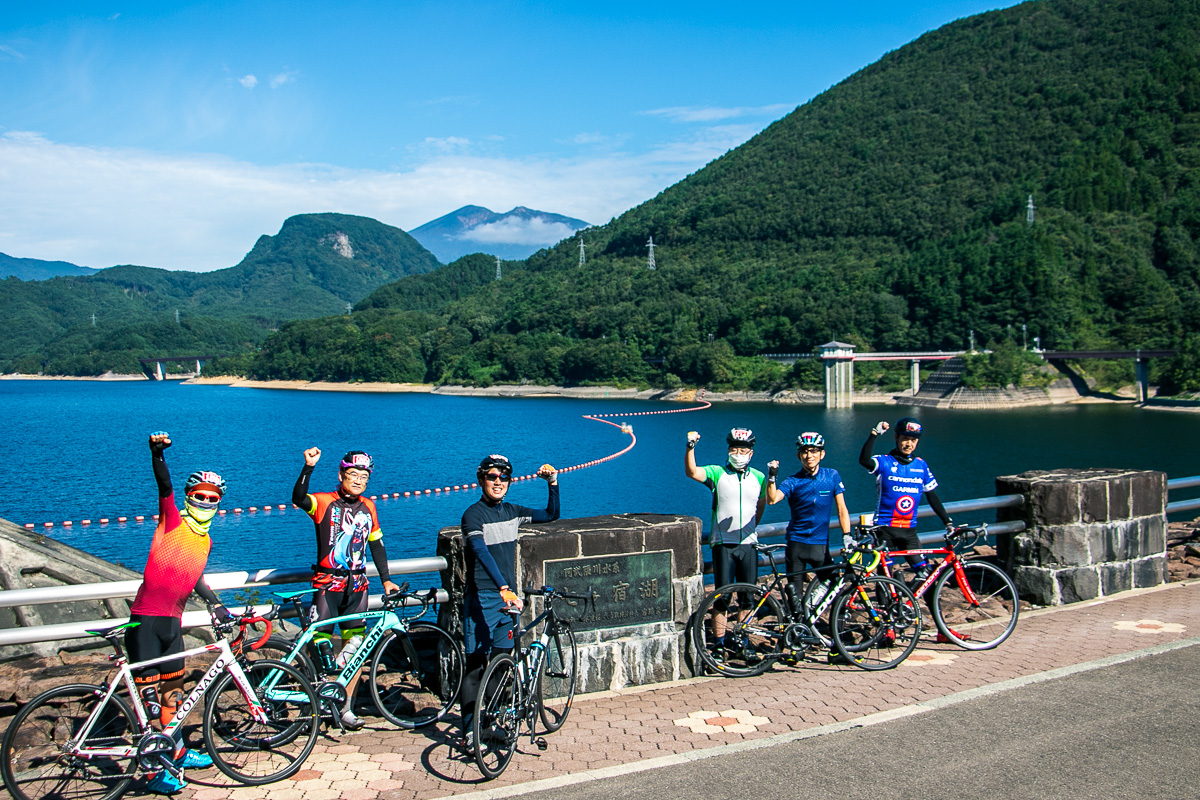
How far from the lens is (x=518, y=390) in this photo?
149000 millimetres

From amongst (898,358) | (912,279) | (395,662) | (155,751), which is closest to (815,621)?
(395,662)

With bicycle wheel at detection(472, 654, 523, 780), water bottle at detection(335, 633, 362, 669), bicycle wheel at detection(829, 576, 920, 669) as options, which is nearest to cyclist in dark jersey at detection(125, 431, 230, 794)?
water bottle at detection(335, 633, 362, 669)

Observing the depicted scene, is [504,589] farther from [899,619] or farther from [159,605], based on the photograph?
[899,619]

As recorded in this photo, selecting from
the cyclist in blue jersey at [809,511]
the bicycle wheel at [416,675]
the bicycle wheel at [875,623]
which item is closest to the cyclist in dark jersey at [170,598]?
the bicycle wheel at [416,675]

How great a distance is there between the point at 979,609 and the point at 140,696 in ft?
22.6

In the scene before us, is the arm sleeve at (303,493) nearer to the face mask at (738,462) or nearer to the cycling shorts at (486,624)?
the cycling shorts at (486,624)

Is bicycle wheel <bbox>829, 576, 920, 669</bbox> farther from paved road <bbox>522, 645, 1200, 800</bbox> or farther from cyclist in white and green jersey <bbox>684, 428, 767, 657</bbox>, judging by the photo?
paved road <bbox>522, 645, 1200, 800</bbox>

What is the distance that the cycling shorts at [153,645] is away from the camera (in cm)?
523

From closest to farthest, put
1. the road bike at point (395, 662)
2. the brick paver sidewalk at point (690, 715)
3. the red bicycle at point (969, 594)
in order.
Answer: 1. the brick paver sidewalk at point (690, 715)
2. the road bike at point (395, 662)
3. the red bicycle at point (969, 594)

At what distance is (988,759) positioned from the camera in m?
5.42

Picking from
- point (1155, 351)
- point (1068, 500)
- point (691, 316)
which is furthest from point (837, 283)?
point (1068, 500)

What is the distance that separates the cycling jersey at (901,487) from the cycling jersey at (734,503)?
1.25m

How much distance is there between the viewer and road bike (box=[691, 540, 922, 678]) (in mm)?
7090

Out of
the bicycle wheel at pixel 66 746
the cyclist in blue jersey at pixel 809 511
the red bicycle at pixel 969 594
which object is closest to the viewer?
the bicycle wheel at pixel 66 746
